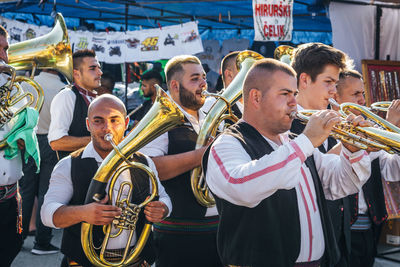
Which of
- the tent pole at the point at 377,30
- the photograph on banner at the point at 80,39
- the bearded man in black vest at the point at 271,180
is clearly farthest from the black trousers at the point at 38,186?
the tent pole at the point at 377,30

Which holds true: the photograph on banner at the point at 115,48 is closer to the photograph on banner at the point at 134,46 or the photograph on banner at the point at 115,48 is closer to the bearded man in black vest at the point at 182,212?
the photograph on banner at the point at 134,46

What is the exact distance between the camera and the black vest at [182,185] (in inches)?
122

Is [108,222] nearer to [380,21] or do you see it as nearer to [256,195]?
[256,195]

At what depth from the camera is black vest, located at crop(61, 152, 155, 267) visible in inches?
99.6

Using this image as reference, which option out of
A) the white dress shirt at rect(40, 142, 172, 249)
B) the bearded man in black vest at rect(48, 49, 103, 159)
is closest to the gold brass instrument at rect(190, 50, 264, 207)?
the white dress shirt at rect(40, 142, 172, 249)

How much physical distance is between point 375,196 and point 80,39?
19.8 ft

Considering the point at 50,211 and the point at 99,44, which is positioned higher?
the point at 99,44

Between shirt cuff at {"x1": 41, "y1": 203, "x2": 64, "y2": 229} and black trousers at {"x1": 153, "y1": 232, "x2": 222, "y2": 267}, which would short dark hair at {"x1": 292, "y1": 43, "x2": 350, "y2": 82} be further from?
shirt cuff at {"x1": 41, "y1": 203, "x2": 64, "y2": 229}

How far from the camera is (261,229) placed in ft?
6.68

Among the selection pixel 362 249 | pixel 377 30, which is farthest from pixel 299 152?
pixel 377 30

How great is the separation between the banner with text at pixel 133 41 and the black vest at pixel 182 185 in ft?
15.9

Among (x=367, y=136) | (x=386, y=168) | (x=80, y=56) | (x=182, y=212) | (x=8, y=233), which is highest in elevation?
(x=80, y=56)

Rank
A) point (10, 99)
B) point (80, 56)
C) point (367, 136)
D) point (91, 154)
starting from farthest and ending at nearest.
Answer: point (80, 56) → point (10, 99) → point (91, 154) → point (367, 136)

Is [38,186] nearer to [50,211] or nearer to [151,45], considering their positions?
[50,211]
